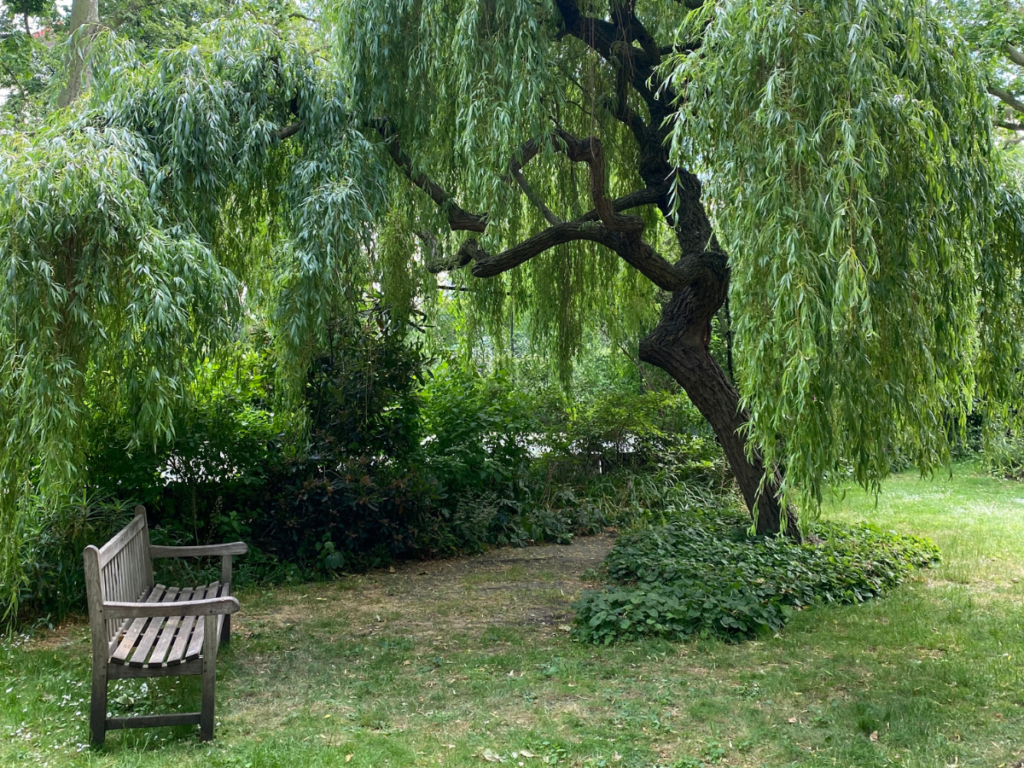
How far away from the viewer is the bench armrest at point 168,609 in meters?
4.04

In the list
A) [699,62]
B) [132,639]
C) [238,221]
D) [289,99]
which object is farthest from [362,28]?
[132,639]

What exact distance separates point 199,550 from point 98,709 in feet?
5.23

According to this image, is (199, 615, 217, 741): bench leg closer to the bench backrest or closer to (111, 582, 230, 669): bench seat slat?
(111, 582, 230, 669): bench seat slat

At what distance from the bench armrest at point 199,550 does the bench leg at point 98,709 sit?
1.51m

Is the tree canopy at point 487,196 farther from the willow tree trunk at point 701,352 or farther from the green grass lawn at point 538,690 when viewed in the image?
the willow tree trunk at point 701,352

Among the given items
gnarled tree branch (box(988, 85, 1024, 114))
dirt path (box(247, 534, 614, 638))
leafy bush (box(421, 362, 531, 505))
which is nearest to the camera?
dirt path (box(247, 534, 614, 638))

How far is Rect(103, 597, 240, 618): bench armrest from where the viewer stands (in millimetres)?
4043

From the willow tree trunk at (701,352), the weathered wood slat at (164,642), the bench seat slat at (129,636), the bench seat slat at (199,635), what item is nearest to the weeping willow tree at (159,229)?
the bench seat slat at (129,636)

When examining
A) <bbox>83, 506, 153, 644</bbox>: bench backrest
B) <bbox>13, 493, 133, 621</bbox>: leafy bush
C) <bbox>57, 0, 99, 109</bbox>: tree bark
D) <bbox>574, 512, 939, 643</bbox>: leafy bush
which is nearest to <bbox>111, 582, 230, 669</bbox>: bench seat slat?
<bbox>83, 506, 153, 644</bbox>: bench backrest

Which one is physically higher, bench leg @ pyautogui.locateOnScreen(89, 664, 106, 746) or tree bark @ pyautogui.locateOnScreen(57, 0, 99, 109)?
tree bark @ pyautogui.locateOnScreen(57, 0, 99, 109)

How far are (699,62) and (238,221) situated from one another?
12.3 feet

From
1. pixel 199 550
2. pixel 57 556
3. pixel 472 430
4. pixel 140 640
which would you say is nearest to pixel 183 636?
pixel 140 640

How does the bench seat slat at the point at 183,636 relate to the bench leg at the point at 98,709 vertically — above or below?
above

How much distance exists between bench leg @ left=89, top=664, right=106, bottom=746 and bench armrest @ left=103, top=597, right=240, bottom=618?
268mm
